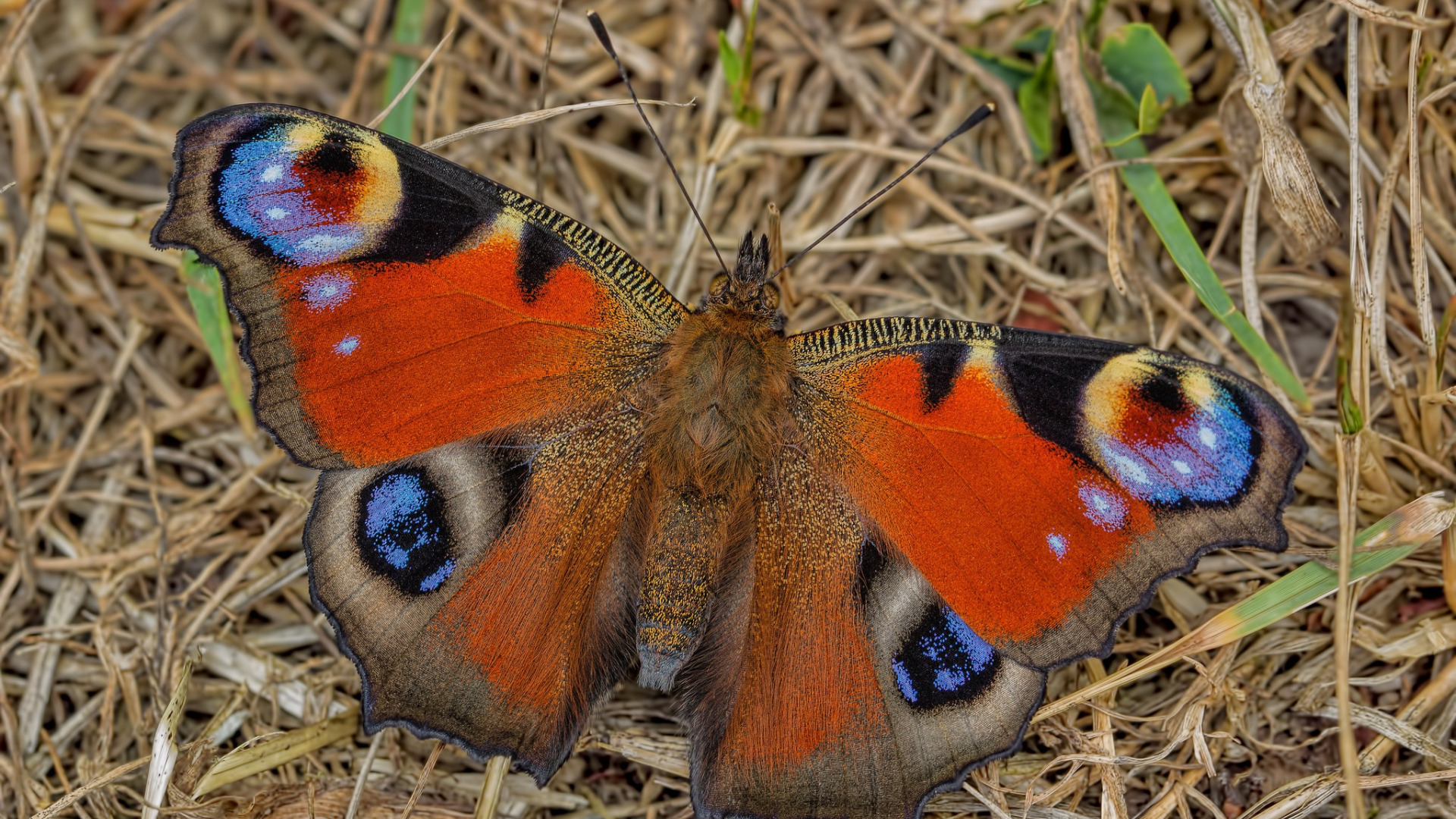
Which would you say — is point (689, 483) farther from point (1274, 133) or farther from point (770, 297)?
point (1274, 133)

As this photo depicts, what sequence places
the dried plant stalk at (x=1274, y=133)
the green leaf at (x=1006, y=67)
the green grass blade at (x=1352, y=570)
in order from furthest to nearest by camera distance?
the green leaf at (x=1006, y=67)
the dried plant stalk at (x=1274, y=133)
the green grass blade at (x=1352, y=570)

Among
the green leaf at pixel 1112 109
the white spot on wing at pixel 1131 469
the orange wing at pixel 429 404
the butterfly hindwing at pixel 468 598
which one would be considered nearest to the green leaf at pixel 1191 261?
the green leaf at pixel 1112 109

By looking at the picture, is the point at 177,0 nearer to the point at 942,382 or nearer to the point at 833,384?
the point at 833,384

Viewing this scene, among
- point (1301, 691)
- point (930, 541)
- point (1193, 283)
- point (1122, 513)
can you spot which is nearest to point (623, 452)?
point (930, 541)

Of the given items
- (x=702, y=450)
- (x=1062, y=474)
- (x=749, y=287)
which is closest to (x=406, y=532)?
(x=702, y=450)

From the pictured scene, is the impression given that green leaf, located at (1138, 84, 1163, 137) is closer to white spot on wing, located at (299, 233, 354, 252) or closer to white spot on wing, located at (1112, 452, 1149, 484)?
white spot on wing, located at (1112, 452, 1149, 484)

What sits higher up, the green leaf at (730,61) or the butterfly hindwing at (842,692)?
the green leaf at (730,61)

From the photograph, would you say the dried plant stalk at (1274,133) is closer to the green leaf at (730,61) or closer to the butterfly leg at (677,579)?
the green leaf at (730,61)

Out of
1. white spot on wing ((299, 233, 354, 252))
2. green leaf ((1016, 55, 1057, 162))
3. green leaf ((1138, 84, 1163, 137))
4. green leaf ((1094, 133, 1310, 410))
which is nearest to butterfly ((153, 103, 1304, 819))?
white spot on wing ((299, 233, 354, 252))
